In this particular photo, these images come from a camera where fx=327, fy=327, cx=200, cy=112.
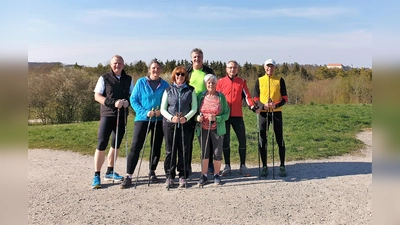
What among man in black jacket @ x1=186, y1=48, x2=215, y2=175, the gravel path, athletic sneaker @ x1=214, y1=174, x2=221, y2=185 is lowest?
the gravel path

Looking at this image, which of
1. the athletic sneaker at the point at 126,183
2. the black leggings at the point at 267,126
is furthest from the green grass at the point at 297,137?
the athletic sneaker at the point at 126,183

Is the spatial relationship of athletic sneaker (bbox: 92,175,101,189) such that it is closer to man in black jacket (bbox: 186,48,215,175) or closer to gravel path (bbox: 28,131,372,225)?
gravel path (bbox: 28,131,372,225)

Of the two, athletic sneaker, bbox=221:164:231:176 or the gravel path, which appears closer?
the gravel path

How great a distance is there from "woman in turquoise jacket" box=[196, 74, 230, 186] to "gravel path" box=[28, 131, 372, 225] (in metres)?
0.61

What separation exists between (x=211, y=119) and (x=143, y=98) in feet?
4.14

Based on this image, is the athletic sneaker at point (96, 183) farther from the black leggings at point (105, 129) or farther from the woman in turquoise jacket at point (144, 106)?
the black leggings at point (105, 129)

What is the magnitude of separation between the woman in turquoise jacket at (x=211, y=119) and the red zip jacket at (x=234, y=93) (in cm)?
52

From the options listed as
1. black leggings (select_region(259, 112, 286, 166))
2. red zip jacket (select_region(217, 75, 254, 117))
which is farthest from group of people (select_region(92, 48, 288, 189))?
black leggings (select_region(259, 112, 286, 166))

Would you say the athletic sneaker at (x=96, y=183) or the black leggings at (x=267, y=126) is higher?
the black leggings at (x=267, y=126)

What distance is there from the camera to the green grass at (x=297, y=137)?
906 cm

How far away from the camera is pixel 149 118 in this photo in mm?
5781

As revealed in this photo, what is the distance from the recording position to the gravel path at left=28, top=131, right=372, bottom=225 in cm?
455
